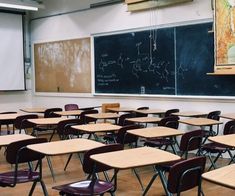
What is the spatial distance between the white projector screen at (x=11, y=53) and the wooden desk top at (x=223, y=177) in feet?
28.0

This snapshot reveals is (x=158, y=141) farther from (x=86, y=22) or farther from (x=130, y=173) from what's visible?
(x=86, y=22)

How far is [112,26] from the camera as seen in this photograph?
27.5ft

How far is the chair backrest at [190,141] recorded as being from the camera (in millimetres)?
4191

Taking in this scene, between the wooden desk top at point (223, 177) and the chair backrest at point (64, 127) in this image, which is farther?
the chair backrest at point (64, 127)

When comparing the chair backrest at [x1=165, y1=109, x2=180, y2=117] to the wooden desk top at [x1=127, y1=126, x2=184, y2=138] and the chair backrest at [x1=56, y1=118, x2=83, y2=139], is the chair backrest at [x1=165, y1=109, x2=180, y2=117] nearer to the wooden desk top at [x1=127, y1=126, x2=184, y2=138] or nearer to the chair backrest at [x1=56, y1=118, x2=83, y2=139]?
the chair backrest at [x1=56, y1=118, x2=83, y2=139]

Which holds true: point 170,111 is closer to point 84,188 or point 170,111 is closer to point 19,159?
point 19,159

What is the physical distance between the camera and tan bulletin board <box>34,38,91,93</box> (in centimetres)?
919

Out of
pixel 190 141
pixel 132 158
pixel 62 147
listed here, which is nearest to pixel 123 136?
pixel 190 141

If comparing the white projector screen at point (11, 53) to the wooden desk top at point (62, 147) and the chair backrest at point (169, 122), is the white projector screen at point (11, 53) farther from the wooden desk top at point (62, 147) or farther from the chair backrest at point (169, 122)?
the wooden desk top at point (62, 147)

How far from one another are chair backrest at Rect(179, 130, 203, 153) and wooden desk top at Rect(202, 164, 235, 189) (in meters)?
1.66

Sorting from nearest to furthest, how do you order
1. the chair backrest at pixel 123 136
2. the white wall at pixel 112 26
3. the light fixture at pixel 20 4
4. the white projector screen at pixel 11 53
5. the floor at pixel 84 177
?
the floor at pixel 84 177 < the chair backrest at pixel 123 136 < the white wall at pixel 112 26 < the light fixture at pixel 20 4 < the white projector screen at pixel 11 53

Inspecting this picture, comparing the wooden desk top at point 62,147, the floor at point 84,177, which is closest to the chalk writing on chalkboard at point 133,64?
the floor at point 84,177

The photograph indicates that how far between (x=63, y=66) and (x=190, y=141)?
612 cm

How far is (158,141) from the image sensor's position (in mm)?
5207
